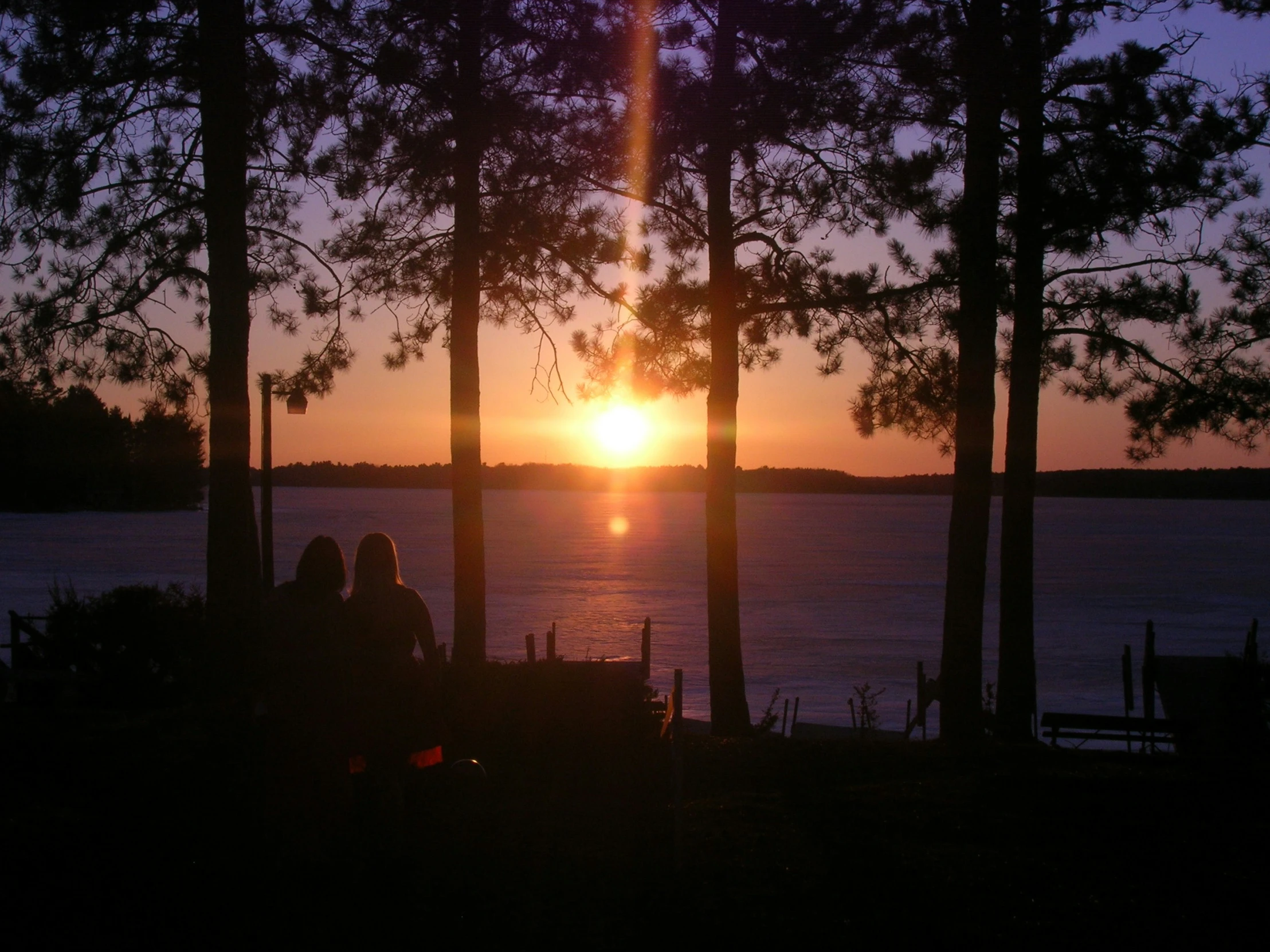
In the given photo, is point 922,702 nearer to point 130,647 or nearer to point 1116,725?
point 1116,725

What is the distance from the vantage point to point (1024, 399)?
11.7 meters

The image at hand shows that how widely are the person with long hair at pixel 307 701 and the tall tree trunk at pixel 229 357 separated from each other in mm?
5790

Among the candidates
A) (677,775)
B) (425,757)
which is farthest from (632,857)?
(425,757)

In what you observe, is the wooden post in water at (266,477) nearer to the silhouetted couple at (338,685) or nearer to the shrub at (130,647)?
the shrub at (130,647)

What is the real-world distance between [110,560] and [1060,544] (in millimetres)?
84028

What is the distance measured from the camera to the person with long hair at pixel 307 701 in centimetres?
455

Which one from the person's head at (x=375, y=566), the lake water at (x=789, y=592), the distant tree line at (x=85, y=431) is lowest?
the lake water at (x=789, y=592)

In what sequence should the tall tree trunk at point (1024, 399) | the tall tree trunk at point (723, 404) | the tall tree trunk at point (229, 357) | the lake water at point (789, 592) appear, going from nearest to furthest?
the tall tree trunk at point (229, 357) < the tall tree trunk at point (1024, 399) < the tall tree trunk at point (723, 404) < the lake water at point (789, 592)

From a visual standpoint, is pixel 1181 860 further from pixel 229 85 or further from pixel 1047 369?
pixel 229 85

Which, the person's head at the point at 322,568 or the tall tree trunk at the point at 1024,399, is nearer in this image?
the person's head at the point at 322,568

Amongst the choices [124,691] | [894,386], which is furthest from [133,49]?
[894,386]

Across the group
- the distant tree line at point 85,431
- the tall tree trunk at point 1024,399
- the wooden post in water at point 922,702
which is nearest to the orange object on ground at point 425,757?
the distant tree line at point 85,431

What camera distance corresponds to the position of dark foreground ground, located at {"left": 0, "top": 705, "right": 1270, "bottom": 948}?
13.5 ft

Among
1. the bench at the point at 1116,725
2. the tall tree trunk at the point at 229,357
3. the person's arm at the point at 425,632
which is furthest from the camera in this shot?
the bench at the point at 1116,725
